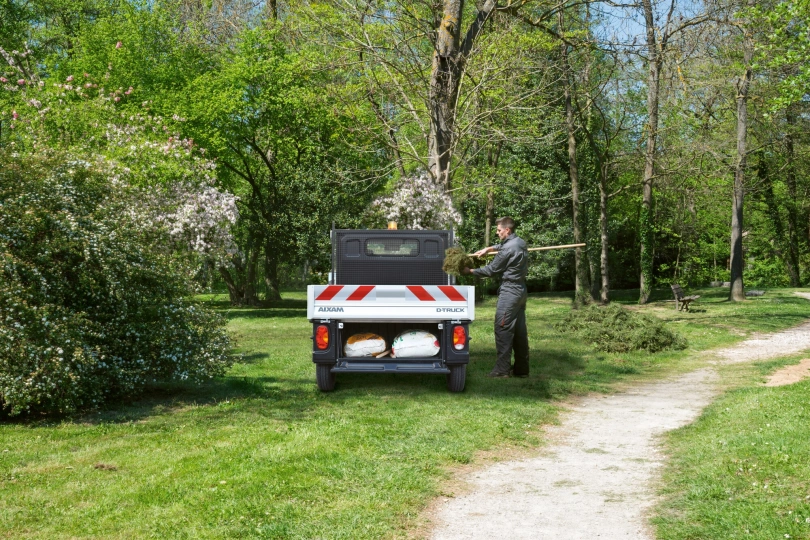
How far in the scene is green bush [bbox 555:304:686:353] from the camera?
51.8 feet

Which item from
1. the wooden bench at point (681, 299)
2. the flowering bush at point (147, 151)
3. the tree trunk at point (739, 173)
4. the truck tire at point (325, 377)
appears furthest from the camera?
the tree trunk at point (739, 173)

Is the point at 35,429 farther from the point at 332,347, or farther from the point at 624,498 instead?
the point at 624,498

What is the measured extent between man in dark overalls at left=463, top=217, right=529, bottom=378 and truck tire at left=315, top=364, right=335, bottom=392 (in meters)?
2.49

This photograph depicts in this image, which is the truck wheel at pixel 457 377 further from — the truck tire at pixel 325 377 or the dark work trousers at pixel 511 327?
the truck tire at pixel 325 377

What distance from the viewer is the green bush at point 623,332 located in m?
15.8

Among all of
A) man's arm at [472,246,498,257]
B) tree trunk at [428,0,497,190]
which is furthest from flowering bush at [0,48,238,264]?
man's arm at [472,246,498,257]

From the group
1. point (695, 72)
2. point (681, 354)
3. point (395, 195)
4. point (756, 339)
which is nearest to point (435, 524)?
point (681, 354)

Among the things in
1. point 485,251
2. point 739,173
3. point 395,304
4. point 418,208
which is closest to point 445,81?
point 418,208

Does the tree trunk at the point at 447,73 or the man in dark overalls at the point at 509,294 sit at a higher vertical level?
the tree trunk at the point at 447,73

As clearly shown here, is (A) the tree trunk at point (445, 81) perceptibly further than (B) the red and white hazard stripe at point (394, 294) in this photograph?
Yes

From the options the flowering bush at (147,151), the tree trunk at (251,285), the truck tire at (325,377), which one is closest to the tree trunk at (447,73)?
the flowering bush at (147,151)

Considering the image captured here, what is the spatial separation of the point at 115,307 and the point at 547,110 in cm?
2512

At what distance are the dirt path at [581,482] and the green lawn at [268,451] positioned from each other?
344 mm

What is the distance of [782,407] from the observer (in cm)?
902
